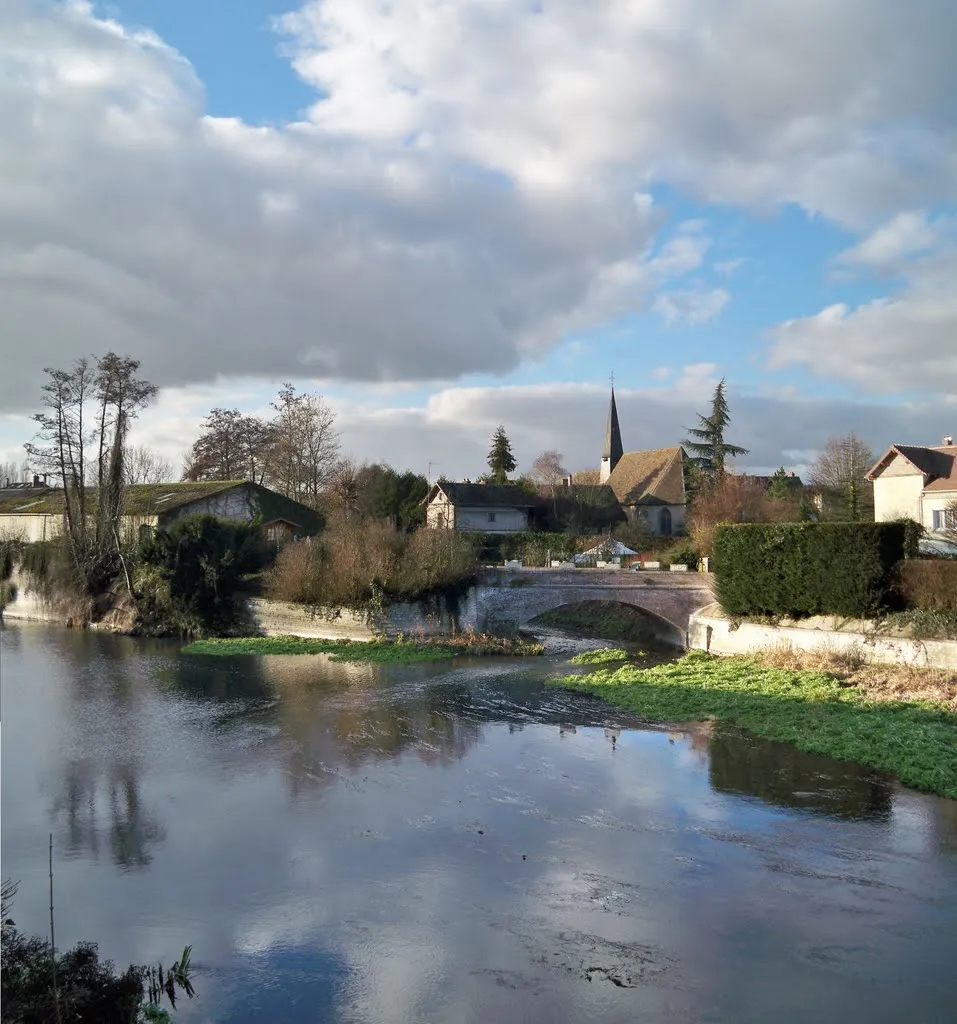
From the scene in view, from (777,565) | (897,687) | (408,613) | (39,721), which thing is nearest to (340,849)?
(39,721)

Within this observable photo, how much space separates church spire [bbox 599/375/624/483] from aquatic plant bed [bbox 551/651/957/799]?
137ft

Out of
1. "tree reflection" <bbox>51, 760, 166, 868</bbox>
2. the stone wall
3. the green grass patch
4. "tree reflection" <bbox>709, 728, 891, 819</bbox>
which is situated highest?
the stone wall

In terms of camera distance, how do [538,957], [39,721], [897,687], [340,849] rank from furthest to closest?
[897,687]
[39,721]
[340,849]
[538,957]

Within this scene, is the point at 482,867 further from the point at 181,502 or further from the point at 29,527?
the point at 29,527

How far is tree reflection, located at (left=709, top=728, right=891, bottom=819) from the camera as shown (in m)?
13.8

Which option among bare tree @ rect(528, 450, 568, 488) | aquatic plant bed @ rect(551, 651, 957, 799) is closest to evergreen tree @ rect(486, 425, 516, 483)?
bare tree @ rect(528, 450, 568, 488)

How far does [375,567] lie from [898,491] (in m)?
28.7

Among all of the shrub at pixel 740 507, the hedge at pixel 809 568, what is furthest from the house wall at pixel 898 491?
the hedge at pixel 809 568

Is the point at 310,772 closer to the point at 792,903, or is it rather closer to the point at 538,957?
the point at 538,957

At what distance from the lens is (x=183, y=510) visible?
142 feet

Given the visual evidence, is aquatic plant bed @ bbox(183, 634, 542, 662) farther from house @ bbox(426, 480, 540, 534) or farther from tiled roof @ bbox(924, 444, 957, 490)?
tiled roof @ bbox(924, 444, 957, 490)

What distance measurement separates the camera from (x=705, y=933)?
927 cm

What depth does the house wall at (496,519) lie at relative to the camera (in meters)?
54.2

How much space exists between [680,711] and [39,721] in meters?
14.2
